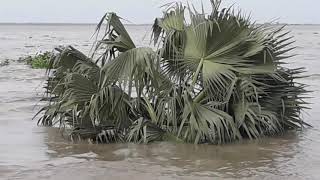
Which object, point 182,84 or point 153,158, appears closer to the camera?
point 153,158

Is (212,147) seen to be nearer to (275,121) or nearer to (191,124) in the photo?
(191,124)

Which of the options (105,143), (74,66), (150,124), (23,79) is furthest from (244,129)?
(23,79)

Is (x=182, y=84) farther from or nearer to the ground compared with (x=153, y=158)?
farther from the ground

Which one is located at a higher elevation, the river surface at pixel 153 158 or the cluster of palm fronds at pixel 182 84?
the cluster of palm fronds at pixel 182 84

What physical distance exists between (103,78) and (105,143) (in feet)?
3.38

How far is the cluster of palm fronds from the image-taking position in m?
9.25

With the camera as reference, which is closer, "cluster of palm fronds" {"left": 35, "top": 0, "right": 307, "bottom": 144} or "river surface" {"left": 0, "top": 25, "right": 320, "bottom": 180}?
"river surface" {"left": 0, "top": 25, "right": 320, "bottom": 180}

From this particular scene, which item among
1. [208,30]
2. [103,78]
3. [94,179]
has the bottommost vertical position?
[94,179]

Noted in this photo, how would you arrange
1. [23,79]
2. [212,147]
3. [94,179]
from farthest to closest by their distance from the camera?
[23,79] → [212,147] → [94,179]

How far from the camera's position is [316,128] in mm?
10984

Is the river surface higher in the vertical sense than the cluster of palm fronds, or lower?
lower

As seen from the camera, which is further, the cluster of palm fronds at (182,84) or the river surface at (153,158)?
the cluster of palm fronds at (182,84)

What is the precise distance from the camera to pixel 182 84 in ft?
31.4

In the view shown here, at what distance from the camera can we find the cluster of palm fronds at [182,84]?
30.3 ft
